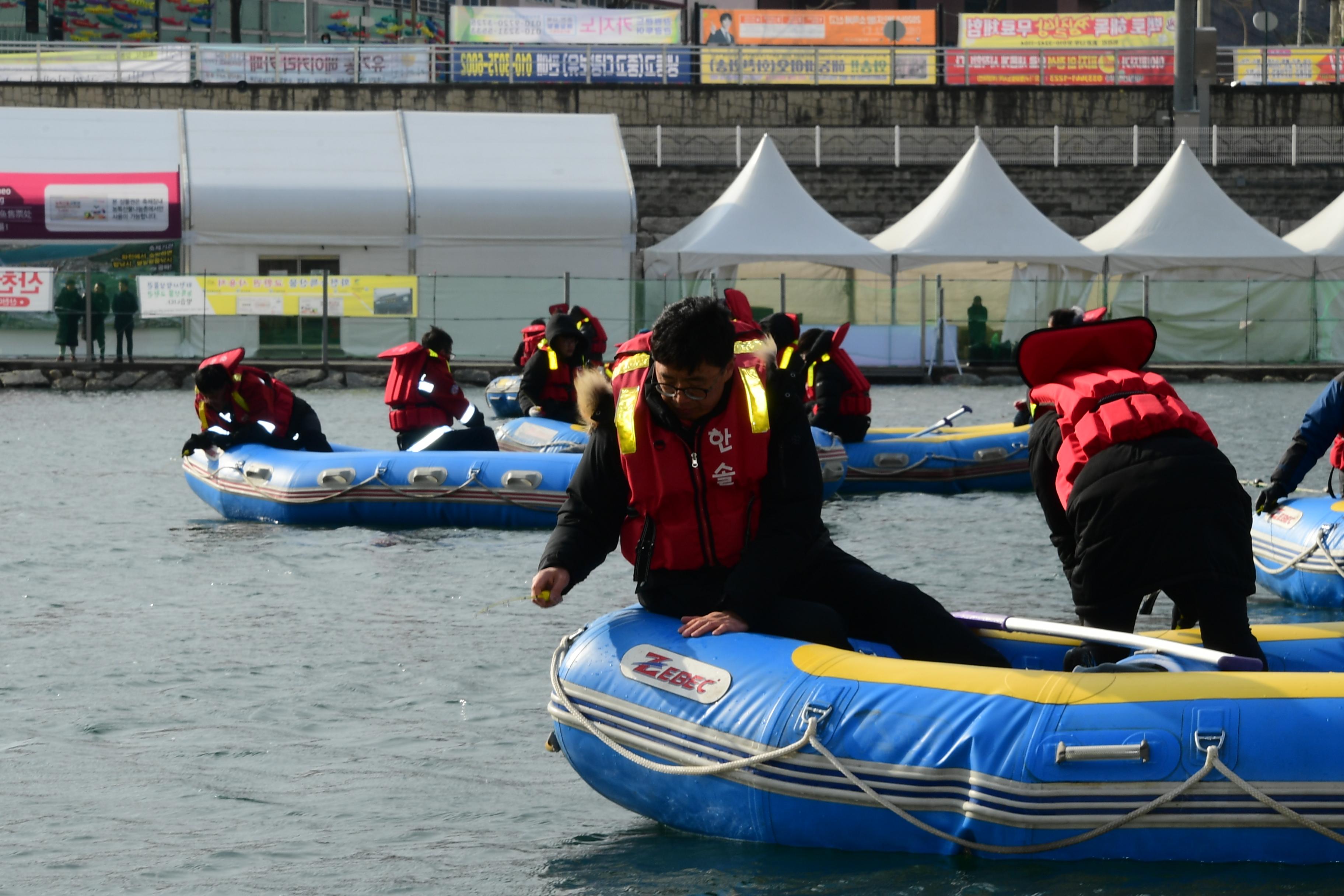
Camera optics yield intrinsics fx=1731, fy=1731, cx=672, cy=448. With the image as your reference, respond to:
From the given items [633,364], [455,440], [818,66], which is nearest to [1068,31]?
[818,66]

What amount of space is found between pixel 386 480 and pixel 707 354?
709cm

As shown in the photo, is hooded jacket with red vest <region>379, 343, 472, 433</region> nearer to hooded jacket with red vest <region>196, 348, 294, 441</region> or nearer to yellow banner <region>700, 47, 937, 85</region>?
hooded jacket with red vest <region>196, 348, 294, 441</region>

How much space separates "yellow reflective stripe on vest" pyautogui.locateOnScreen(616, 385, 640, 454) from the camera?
488 cm

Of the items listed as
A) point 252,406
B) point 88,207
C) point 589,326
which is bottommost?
point 252,406

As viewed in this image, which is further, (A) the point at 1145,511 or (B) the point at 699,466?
(B) the point at 699,466

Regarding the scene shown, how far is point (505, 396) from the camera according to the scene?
19.6 metres

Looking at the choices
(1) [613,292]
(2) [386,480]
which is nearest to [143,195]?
(1) [613,292]

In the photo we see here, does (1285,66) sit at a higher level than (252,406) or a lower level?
higher

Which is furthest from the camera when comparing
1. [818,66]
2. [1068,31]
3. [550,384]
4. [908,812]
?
[1068,31]

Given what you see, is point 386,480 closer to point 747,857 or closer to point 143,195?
point 747,857

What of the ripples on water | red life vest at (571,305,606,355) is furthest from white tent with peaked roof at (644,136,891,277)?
the ripples on water

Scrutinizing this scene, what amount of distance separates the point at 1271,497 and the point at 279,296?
20467mm

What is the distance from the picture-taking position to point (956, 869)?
4.55 m

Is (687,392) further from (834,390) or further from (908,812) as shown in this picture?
(834,390)
